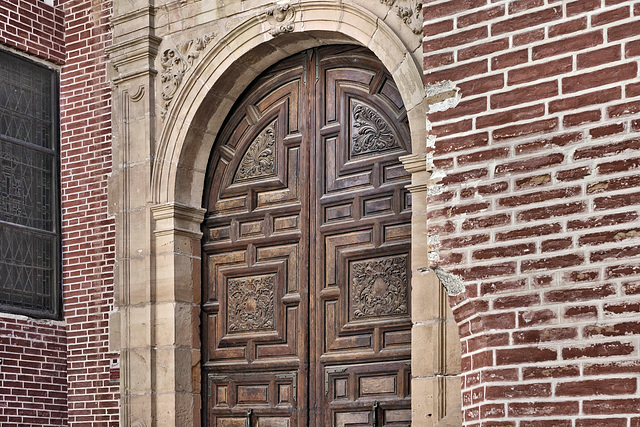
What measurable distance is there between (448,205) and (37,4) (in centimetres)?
583

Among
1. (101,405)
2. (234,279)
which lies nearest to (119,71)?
(234,279)

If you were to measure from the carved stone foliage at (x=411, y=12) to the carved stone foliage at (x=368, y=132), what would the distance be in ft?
2.66

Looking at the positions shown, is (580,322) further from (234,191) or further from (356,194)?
(234,191)

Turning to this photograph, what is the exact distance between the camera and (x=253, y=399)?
7.55 metres

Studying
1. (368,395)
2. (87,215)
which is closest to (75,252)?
(87,215)

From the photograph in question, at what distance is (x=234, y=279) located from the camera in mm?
7793

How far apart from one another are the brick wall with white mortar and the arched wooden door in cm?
104

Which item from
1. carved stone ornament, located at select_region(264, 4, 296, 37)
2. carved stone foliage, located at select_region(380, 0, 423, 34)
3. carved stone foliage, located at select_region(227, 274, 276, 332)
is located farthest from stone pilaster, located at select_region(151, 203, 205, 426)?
carved stone foliage, located at select_region(380, 0, 423, 34)

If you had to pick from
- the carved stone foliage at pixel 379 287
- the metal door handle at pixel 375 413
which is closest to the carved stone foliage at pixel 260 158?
the carved stone foliage at pixel 379 287

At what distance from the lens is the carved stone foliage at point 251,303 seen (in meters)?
7.54

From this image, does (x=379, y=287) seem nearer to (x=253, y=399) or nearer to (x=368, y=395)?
(x=368, y=395)

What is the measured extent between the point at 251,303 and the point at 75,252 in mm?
1926

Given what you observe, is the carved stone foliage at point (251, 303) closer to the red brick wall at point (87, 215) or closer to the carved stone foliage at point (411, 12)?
the red brick wall at point (87, 215)

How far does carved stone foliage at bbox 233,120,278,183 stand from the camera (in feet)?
25.3
